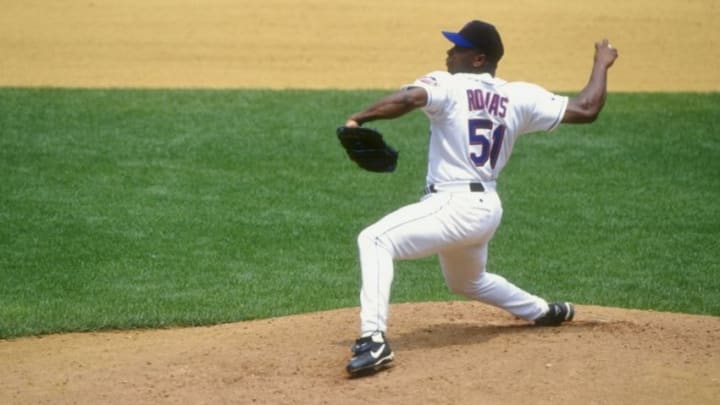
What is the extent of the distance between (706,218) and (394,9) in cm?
866

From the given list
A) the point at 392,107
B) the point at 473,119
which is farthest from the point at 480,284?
the point at 392,107

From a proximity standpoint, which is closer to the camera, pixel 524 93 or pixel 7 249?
pixel 524 93

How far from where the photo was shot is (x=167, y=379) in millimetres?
6844

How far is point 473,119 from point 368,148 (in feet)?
1.88

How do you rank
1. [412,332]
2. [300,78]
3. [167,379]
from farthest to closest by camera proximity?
[300,78] → [412,332] → [167,379]

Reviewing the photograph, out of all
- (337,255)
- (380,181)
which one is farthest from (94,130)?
(337,255)

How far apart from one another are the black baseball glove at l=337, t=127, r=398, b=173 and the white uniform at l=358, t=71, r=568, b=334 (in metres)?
0.27

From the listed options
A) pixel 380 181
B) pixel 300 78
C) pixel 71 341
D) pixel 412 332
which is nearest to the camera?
pixel 412 332

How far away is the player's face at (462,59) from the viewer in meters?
7.11

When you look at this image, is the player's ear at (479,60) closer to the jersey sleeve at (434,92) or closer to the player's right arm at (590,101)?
the jersey sleeve at (434,92)

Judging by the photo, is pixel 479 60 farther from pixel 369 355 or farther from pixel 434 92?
pixel 369 355

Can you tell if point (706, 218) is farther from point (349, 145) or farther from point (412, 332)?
point (349, 145)

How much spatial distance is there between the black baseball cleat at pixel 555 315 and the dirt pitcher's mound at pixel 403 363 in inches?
3.1

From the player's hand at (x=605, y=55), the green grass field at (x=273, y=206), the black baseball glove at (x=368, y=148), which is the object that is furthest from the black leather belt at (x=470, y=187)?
the green grass field at (x=273, y=206)
